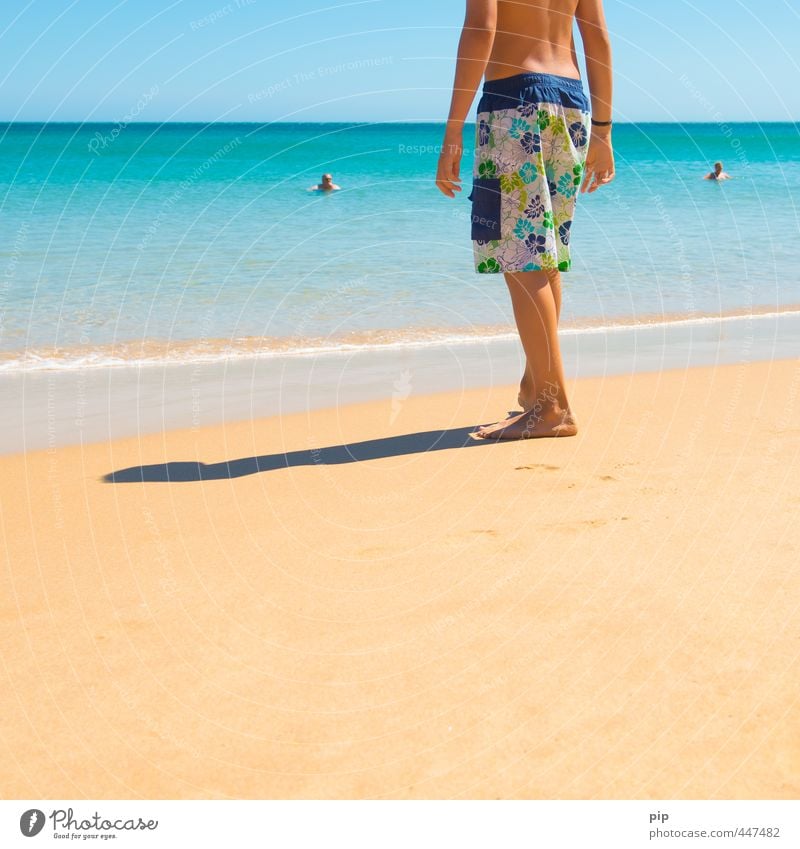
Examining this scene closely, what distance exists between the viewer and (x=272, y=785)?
72.5 inches

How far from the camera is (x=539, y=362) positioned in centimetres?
398

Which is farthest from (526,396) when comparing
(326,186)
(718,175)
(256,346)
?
(718,175)

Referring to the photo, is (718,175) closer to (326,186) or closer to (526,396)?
(326,186)

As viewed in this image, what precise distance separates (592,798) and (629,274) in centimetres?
813

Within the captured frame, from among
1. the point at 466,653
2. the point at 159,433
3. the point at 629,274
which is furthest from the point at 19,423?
the point at 629,274

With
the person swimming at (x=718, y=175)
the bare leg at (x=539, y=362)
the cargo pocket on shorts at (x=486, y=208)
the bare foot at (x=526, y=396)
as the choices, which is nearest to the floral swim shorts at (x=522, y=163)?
the cargo pocket on shorts at (x=486, y=208)

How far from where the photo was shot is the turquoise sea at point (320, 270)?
693 centimetres

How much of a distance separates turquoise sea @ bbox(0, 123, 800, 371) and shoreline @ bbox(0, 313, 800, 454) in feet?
1.60

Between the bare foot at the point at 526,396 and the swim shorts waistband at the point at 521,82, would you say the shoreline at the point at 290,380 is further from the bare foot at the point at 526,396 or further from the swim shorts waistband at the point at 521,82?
the swim shorts waistband at the point at 521,82

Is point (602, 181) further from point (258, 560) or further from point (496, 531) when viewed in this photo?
point (258, 560)

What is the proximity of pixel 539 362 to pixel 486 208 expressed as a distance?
25.2 inches

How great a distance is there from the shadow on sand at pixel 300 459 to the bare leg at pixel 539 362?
0.17 m

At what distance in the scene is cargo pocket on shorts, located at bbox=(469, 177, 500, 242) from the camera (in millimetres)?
3824

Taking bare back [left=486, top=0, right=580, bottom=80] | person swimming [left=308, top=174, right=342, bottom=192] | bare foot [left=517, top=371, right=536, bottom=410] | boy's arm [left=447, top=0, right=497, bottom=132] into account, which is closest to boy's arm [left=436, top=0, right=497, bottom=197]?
boy's arm [left=447, top=0, right=497, bottom=132]
